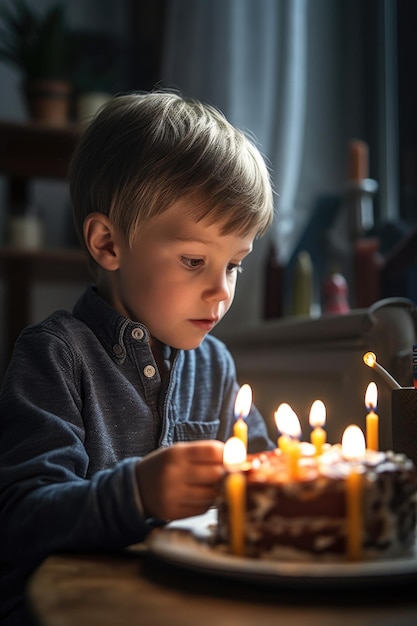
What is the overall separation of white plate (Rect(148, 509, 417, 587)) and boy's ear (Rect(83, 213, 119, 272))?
604 millimetres

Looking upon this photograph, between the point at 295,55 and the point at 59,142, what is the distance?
0.94 meters

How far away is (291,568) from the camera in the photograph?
568 millimetres

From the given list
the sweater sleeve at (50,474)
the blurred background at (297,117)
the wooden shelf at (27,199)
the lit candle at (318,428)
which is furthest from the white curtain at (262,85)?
the lit candle at (318,428)

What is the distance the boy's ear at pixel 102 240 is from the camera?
1184 mm

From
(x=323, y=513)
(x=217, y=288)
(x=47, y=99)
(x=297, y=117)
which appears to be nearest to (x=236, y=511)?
(x=323, y=513)

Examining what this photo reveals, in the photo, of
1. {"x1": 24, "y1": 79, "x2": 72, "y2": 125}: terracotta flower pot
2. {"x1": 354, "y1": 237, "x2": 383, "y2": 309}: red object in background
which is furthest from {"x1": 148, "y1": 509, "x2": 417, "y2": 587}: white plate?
{"x1": 24, "y1": 79, "x2": 72, "y2": 125}: terracotta flower pot

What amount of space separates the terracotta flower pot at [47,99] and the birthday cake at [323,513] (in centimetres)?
244

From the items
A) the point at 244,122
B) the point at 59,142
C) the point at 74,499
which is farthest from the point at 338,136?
the point at 74,499

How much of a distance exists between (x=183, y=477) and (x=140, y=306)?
1.54 ft

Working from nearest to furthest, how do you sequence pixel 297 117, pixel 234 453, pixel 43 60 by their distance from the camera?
1. pixel 234 453
2. pixel 297 117
3. pixel 43 60

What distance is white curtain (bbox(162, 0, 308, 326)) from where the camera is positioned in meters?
2.50

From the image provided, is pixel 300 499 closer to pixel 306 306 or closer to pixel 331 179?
pixel 306 306

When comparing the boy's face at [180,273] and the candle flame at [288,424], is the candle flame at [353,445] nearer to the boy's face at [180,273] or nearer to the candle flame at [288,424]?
the candle flame at [288,424]

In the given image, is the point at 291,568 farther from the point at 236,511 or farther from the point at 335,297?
the point at 335,297
